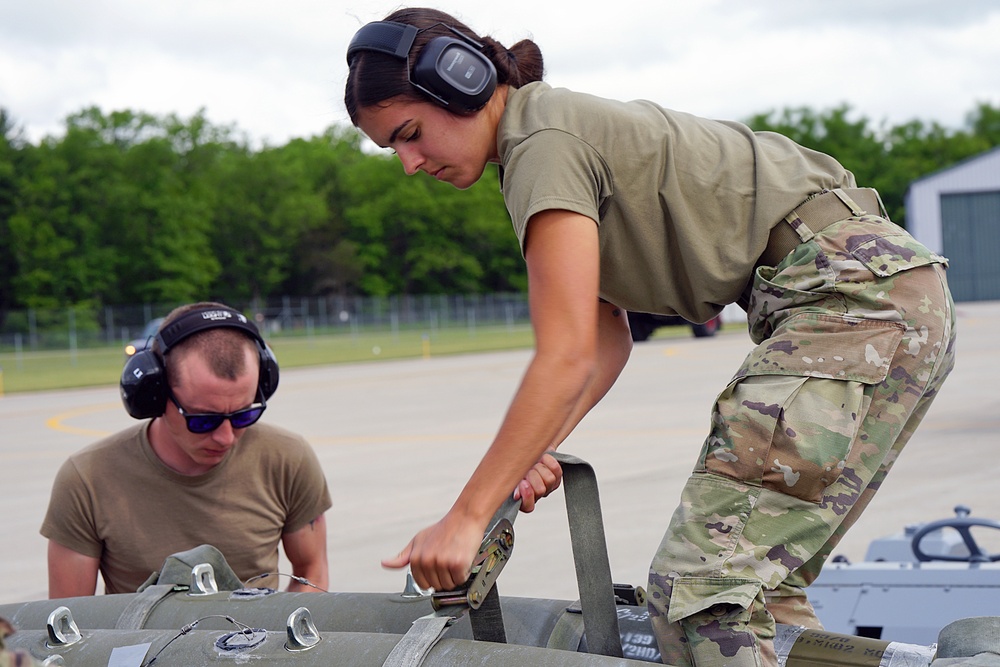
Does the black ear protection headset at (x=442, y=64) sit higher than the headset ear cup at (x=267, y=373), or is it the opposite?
the black ear protection headset at (x=442, y=64)

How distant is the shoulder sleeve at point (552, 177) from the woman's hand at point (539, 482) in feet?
1.58

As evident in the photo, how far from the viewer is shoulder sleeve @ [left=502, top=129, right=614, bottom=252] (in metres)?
1.91

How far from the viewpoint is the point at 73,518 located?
328 centimetres

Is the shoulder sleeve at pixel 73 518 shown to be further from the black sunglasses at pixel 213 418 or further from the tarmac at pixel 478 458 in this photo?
the tarmac at pixel 478 458

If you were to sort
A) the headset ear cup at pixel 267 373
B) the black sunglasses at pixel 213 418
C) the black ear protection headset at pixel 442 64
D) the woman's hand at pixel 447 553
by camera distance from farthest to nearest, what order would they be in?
the headset ear cup at pixel 267 373 < the black sunglasses at pixel 213 418 < the black ear protection headset at pixel 442 64 < the woman's hand at pixel 447 553

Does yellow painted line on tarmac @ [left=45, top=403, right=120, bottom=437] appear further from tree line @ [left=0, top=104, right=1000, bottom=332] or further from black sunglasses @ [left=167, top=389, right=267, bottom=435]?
tree line @ [left=0, top=104, right=1000, bottom=332]

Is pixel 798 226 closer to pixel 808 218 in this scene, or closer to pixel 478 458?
pixel 808 218

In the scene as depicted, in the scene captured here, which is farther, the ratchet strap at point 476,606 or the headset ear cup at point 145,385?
the headset ear cup at point 145,385

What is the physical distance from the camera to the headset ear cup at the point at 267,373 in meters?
3.39

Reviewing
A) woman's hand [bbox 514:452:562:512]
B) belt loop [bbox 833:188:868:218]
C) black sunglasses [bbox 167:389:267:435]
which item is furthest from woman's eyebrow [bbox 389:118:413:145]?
black sunglasses [bbox 167:389:267:435]

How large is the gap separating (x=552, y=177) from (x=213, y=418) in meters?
1.68

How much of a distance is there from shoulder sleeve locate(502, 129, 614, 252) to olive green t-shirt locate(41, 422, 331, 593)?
70.2 inches

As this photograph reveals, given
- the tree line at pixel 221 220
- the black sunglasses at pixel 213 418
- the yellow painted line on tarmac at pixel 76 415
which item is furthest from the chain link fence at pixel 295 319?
the black sunglasses at pixel 213 418

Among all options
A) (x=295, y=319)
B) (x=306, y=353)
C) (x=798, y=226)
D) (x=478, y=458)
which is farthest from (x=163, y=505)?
(x=295, y=319)
